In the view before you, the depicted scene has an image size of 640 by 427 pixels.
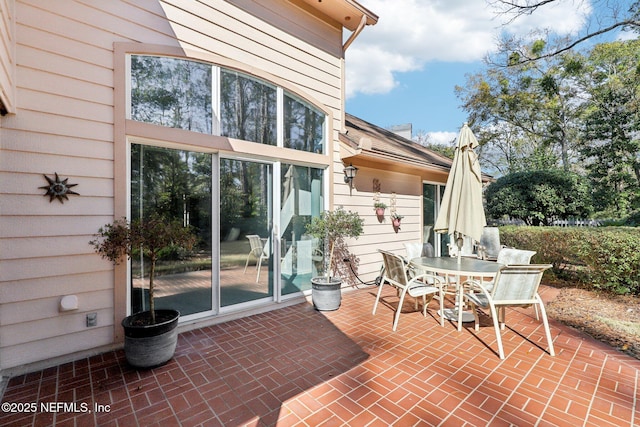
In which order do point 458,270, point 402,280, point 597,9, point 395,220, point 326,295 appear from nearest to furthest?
point 458,270
point 402,280
point 326,295
point 395,220
point 597,9

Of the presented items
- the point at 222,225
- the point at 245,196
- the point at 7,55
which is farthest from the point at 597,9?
the point at 7,55

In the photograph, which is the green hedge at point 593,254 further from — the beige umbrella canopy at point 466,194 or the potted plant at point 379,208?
the potted plant at point 379,208

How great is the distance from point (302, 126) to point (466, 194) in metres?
2.94

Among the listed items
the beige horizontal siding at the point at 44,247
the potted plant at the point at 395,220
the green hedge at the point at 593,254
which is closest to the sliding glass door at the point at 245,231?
the beige horizontal siding at the point at 44,247

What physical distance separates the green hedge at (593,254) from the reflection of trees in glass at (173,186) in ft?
22.7

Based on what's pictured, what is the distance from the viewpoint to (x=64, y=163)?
121 inches

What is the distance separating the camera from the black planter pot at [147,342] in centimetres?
288

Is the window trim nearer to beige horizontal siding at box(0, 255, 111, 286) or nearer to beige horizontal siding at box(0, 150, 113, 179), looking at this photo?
beige horizontal siding at box(0, 150, 113, 179)

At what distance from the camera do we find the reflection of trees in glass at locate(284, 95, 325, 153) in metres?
5.02

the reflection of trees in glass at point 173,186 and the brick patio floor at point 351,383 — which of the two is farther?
the reflection of trees in glass at point 173,186

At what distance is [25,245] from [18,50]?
1906 mm

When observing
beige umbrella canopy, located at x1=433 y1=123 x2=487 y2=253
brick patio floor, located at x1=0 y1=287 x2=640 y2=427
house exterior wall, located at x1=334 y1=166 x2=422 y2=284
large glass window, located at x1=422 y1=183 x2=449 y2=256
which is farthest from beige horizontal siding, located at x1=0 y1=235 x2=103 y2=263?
large glass window, located at x1=422 y1=183 x2=449 y2=256

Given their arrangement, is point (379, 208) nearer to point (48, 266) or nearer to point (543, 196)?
Result: point (48, 266)

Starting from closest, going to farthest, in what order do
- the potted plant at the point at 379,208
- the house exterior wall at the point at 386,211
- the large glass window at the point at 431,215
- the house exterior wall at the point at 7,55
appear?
1. the house exterior wall at the point at 7,55
2. the house exterior wall at the point at 386,211
3. the potted plant at the point at 379,208
4. the large glass window at the point at 431,215
